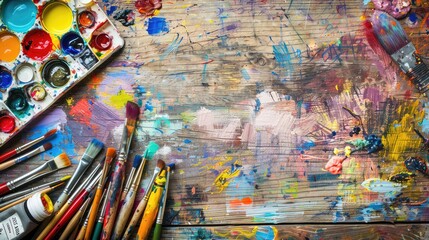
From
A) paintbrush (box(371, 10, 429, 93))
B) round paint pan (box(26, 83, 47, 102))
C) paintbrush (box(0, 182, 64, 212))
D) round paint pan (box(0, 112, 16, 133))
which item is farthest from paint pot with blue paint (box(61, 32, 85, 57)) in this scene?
paintbrush (box(371, 10, 429, 93))

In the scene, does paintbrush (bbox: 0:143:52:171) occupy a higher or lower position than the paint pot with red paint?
lower

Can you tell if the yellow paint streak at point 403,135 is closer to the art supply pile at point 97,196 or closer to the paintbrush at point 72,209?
the art supply pile at point 97,196

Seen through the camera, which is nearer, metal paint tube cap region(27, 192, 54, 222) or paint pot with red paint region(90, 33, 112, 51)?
metal paint tube cap region(27, 192, 54, 222)

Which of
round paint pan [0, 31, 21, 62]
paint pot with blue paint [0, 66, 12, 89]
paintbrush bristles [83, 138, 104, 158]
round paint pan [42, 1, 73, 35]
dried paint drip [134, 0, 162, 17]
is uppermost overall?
dried paint drip [134, 0, 162, 17]

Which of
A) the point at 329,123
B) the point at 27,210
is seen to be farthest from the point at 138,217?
the point at 329,123

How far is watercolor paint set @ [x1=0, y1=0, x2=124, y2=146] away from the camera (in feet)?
3.88

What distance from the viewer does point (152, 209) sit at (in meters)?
1.14

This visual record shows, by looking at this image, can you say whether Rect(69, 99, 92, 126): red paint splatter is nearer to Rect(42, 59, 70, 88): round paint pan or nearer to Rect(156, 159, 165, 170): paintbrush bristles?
Rect(42, 59, 70, 88): round paint pan

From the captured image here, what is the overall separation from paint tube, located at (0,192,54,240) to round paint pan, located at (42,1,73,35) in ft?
1.33

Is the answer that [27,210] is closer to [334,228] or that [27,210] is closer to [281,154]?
[281,154]

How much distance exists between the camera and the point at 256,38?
1209 millimetres

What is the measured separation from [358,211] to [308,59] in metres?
0.39

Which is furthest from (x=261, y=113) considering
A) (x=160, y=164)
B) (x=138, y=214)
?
(x=138, y=214)

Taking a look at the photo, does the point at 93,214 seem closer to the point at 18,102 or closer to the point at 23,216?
the point at 23,216
